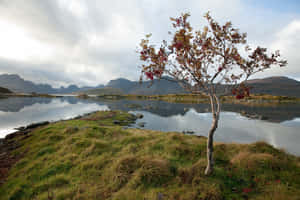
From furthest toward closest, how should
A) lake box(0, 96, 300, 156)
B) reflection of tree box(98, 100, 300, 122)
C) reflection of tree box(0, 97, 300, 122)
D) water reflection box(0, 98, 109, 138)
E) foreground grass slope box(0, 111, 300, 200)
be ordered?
reflection of tree box(0, 97, 300, 122) < reflection of tree box(98, 100, 300, 122) < water reflection box(0, 98, 109, 138) < lake box(0, 96, 300, 156) < foreground grass slope box(0, 111, 300, 200)

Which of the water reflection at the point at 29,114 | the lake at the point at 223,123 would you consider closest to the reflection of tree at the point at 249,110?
the lake at the point at 223,123

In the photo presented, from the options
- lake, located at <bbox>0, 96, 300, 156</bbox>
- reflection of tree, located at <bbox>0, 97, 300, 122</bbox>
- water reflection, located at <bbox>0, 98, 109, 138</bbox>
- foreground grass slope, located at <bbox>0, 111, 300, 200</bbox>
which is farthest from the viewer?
reflection of tree, located at <bbox>0, 97, 300, 122</bbox>

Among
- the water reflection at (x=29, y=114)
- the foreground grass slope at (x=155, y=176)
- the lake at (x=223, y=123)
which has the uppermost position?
the foreground grass slope at (x=155, y=176)

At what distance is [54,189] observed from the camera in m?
7.90

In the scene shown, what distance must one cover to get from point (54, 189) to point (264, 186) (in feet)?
40.0

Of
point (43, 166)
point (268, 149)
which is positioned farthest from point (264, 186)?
point (43, 166)

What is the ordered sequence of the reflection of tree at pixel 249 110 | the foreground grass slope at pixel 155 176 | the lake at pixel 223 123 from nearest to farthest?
the foreground grass slope at pixel 155 176, the lake at pixel 223 123, the reflection of tree at pixel 249 110

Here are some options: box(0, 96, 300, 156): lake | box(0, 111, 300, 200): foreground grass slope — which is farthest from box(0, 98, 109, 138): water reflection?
box(0, 111, 300, 200): foreground grass slope

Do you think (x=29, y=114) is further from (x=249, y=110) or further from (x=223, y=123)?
(x=249, y=110)

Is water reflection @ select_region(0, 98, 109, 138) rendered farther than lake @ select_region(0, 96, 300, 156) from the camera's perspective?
Yes

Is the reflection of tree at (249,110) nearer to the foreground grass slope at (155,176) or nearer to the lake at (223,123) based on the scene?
the lake at (223,123)

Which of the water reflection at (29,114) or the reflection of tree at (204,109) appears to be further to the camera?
the reflection of tree at (204,109)

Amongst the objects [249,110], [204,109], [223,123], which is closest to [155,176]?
[223,123]

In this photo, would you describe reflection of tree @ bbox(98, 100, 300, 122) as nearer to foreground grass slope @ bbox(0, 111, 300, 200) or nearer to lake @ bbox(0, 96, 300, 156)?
lake @ bbox(0, 96, 300, 156)
